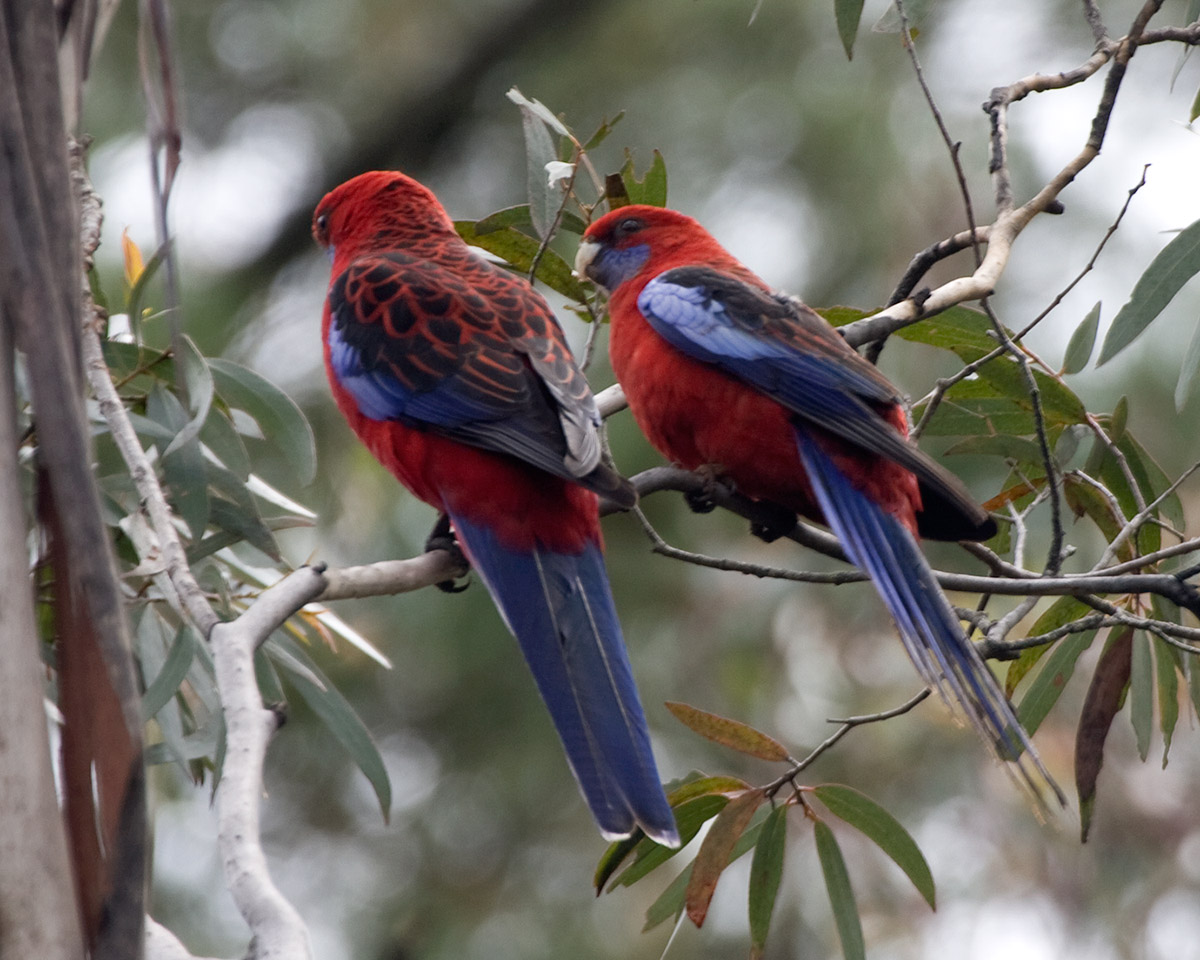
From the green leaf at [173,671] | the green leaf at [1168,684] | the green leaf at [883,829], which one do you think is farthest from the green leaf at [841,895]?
the green leaf at [173,671]

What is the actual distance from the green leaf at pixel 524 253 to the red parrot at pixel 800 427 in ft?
0.44

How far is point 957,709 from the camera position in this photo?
1.71 meters

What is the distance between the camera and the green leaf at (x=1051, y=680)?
2109mm

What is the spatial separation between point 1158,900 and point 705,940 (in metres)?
1.59

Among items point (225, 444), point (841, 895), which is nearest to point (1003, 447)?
point (841, 895)

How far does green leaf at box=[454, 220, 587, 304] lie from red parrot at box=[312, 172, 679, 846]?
0.13 feet

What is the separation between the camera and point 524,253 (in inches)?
95.1

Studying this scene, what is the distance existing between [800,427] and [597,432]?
16.0 inches

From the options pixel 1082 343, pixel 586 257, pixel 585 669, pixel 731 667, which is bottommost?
pixel 731 667

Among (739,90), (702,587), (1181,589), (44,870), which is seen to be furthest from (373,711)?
(44,870)

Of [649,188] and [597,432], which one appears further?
[649,188]

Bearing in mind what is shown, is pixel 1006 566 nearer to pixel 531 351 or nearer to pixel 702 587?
pixel 531 351

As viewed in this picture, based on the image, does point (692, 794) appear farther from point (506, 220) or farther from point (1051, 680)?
point (506, 220)

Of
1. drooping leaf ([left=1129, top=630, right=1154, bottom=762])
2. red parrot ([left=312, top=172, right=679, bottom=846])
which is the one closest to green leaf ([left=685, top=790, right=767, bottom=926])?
red parrot ([left=312, top=172, right=679, bottom=846])
